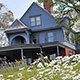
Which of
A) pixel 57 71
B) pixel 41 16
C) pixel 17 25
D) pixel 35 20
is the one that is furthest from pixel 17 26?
pixel 57 71

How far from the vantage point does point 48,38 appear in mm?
24125

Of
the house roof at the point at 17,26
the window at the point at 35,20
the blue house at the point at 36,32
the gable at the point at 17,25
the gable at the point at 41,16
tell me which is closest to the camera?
the blue house at the point at 36,32

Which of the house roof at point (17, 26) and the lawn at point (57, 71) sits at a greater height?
the house roof at point (17, 26)

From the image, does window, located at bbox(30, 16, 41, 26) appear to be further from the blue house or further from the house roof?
the house roof

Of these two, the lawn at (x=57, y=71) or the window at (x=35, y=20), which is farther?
the window at (x=35, y=20)

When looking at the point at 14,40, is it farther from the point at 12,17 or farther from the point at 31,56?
the point at 12,17

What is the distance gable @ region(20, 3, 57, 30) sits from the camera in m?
24.1

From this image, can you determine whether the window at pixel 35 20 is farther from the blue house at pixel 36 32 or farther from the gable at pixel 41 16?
the gable at pixel 41 16

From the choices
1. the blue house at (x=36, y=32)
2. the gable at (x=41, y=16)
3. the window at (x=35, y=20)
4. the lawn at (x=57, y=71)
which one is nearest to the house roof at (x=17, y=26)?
the blue house at (x=36, y=32)

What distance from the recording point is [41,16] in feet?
80.6

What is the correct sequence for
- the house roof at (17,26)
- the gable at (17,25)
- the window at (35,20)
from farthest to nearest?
the window at (35,20)
the gable at (17,25)
the house roof at (17,26)

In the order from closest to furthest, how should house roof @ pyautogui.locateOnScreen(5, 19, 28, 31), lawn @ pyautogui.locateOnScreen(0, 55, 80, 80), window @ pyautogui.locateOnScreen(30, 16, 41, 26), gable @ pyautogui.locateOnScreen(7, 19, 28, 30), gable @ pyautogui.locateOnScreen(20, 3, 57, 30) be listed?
1. lawn @ pyautogui.locateOnScreen(0, 55, 80, 80)
2. house roof @ pyautogui.locateOnScreen(5, 19, 28, 31)
3. gable @ pyautogui.locateOnScreen(7, 19, 28, 30)
4. gable @ pyautogui.locateOnScreen(20, 3, 57, 30)
5. window @ pyautogui.locateOnScreen(30, 16, 41, 26)

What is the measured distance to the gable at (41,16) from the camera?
79.2 ft

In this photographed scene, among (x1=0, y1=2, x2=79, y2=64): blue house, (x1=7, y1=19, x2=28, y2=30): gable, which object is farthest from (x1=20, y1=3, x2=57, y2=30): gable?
(x1=7, y1=19, x2=28, y2=30): gable
